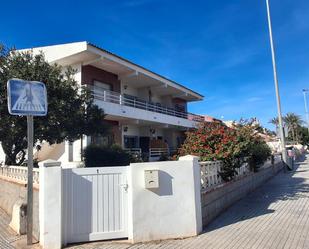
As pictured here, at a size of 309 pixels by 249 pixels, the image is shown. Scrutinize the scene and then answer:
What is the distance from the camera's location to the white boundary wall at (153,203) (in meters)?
5.76

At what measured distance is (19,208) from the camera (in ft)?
23.1

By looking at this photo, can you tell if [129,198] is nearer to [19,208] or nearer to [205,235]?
[205,235]

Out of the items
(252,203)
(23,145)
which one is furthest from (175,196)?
(23,145)

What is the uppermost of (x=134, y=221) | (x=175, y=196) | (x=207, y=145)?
(x=207, y=145)

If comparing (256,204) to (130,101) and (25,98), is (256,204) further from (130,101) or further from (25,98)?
(130,101)

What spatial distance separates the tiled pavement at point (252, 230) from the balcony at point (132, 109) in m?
8.40

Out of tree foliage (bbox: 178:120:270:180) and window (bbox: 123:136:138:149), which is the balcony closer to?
window (bbox: 123:136:138:149)

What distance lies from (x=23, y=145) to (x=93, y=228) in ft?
26.6

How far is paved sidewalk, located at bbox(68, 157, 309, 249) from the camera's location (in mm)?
5859

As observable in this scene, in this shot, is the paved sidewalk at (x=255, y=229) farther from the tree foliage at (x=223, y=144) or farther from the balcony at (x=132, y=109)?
the balcony at (x=132, y=109)

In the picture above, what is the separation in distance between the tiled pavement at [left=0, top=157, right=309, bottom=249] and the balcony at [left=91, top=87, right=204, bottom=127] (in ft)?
27.5

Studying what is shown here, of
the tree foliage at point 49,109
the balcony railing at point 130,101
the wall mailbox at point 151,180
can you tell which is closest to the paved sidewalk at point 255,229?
the wall mailbox at point 151,180

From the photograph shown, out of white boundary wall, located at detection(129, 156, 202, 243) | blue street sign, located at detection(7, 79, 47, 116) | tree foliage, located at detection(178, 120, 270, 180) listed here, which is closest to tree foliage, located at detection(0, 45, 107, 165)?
tree foliage, located at detection(178, 120, 270, 180)

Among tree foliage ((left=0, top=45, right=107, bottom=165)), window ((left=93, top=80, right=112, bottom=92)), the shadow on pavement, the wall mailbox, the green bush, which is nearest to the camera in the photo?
the wall mailbox
